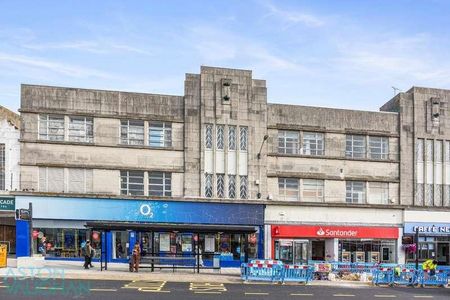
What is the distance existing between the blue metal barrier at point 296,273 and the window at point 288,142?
521 inches

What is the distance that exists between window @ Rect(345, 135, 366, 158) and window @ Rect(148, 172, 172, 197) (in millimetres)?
13425

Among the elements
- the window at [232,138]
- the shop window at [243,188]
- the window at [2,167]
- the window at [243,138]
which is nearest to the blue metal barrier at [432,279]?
the shop window at [243,188]

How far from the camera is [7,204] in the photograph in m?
35.8

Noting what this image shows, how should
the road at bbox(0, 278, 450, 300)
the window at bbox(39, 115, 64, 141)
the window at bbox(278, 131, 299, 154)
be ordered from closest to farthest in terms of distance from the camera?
the road at bbox(0, 278, 450, 300), the window at bbox(39, 115, 64, 141), the window at bbox(278, 131, 299, 154)

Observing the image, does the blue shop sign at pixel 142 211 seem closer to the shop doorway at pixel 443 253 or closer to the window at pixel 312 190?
the window at pixel 312 190

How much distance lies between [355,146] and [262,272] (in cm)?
1687

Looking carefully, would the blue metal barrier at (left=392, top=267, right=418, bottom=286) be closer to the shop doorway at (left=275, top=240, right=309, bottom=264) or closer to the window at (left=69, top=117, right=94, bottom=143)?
the shop doorway at (left=275, top=240, right=309, bottom=264)

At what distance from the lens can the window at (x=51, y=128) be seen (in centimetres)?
3619

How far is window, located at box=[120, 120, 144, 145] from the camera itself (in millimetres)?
37344

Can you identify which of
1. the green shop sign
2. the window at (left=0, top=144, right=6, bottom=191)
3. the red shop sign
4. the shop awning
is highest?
the window at (left=0, top=144, right=6, bottom=191)

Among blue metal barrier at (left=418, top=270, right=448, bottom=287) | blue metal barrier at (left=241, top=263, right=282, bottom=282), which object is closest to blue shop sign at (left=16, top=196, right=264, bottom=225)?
blue metal barrier at (left=241, top=263, right=282, bottom=282)

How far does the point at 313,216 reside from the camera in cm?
3975

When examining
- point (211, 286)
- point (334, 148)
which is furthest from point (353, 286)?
point (334, 148)

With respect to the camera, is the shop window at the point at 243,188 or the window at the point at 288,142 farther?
the window at the point at 288,142
